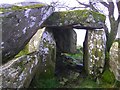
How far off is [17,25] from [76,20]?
2164 millimetres

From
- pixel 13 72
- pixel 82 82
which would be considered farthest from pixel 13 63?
pixel 82 82

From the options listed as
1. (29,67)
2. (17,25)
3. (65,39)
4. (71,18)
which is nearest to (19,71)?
(29,67)

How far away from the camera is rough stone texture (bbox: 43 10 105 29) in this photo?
6.84 meters

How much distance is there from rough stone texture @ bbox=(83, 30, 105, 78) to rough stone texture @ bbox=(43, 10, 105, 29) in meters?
0.26

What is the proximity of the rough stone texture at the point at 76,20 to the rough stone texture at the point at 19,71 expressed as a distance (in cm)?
157

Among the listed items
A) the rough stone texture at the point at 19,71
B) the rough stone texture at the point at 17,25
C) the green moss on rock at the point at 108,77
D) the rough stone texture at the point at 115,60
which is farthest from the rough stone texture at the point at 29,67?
the rough stone texture at the point at 115,60

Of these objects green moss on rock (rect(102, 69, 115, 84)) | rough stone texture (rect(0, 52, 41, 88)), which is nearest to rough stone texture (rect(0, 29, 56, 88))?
rough stone texture (rect(0, 52, 41, 88))

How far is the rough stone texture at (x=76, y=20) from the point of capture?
6836 mm

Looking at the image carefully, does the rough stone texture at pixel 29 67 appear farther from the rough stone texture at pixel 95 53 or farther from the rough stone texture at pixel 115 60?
the rough stone texture at pixel 115 60

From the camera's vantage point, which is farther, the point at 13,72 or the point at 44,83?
the point at 44,83

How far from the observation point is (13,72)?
16.0 feet

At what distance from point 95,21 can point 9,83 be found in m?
3.32

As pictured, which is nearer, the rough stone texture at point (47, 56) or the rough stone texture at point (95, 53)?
the rough stone texture at point (47, 56)

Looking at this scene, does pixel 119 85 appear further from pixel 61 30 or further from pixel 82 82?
pixel 61 30
